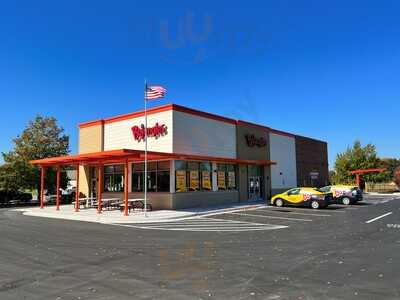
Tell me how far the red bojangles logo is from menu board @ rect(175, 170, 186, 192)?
2.93 meters

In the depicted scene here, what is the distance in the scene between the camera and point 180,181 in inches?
982

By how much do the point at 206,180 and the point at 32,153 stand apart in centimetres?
2427

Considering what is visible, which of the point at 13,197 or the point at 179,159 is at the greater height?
the point at 179,159

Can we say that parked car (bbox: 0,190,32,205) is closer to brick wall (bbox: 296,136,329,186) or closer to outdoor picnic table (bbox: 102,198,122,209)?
outdoor picnic table (bbox: 102,198,122,209)

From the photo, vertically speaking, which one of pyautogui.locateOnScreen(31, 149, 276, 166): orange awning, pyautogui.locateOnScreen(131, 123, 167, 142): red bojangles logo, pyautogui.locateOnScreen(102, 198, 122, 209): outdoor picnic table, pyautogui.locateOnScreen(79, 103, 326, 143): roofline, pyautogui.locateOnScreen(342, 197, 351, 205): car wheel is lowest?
pyautogui.locateOnScreen(342, 197, 351, 205): car wheel

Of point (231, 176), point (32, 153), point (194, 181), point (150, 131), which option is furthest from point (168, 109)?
point (32, 153)

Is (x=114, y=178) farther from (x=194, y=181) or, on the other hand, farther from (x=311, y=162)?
(x=311, y=162)

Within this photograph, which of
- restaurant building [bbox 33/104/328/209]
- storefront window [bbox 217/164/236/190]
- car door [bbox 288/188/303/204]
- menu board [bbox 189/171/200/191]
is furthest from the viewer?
storefront window [bbox 217/164/236/190]

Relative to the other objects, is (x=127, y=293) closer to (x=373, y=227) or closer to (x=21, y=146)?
(x=373, y=227)

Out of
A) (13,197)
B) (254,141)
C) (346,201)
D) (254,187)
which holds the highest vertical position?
(254,141)

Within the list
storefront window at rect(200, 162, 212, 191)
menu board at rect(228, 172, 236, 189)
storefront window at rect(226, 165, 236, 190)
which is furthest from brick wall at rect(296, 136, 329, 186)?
storefront window at rect(200, 162, 212, 191)

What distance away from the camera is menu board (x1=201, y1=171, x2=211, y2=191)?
26969 mm

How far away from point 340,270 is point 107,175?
23.7 meters

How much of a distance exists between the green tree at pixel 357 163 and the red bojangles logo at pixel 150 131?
41.4m
